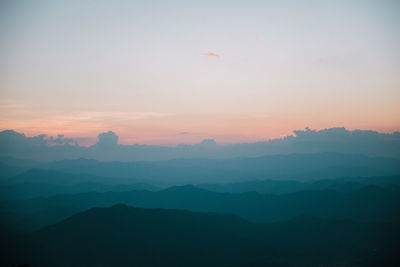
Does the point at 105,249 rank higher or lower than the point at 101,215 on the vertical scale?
lower

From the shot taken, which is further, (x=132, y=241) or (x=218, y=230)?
(x=218, y=230)

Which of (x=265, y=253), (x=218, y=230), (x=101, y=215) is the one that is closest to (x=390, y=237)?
(x=265, y=253)

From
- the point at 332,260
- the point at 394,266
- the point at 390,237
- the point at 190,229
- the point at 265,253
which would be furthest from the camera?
the point at 190,229

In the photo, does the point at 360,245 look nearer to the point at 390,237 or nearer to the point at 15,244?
the point at 390,237

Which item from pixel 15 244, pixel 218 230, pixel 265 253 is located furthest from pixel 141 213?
pixel 265 253

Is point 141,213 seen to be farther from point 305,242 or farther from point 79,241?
point 305,242

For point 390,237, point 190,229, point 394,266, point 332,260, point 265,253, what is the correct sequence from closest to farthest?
point 394,266
point 332,260
point 265,253
point 390,237
point 190,229
